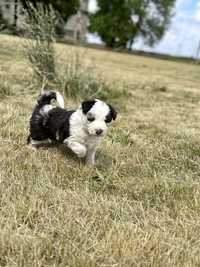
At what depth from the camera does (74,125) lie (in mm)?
5328

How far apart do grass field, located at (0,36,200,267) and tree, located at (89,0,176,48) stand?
54320mm

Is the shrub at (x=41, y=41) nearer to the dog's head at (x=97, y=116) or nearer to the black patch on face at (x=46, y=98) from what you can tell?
the black patch on face at (x=46, y=98)

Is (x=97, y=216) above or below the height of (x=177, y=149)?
above

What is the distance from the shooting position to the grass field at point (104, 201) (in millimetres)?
3424

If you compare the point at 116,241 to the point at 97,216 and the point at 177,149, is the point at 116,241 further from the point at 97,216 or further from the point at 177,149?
the point at 177,149

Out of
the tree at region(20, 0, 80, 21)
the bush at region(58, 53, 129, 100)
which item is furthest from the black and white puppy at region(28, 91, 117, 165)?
the tree at region(20, 0, 80, 21)

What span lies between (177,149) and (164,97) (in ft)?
20.2

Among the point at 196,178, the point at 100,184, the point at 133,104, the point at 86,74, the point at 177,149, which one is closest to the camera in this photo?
the point at 100,184

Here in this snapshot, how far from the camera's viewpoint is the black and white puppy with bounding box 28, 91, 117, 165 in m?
5.04

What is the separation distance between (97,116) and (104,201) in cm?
100

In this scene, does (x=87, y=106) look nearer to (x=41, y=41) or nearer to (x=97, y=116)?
(x=97, y=116)

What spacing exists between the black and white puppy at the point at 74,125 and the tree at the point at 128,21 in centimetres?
5562

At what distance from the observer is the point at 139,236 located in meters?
3.66

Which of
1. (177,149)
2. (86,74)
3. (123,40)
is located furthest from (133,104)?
(123,40)
